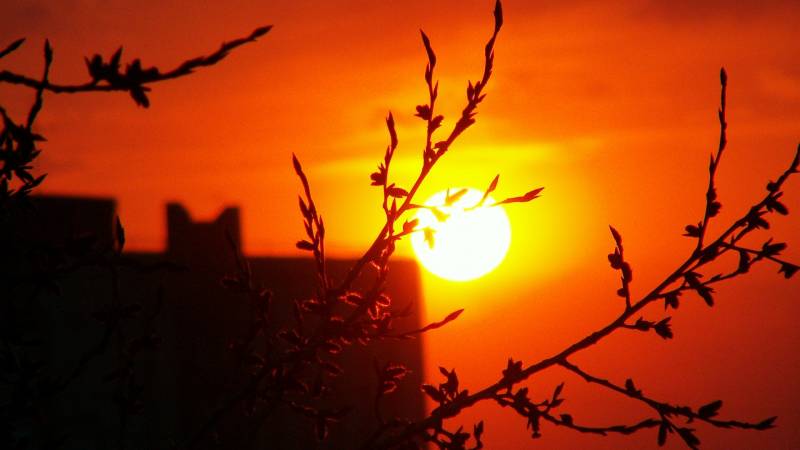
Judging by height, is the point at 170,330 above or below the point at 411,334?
below

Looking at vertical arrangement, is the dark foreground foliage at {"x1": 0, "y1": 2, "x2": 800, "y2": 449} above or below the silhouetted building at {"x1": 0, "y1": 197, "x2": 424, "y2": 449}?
above

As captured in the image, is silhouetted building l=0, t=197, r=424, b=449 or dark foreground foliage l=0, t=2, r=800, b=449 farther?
silhouetted building l=0, t=197, r=424, b=449

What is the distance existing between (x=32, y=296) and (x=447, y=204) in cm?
125

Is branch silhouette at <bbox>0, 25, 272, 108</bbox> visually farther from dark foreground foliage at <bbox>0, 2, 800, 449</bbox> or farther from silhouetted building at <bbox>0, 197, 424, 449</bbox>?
silhouetted building at <bbox>0, 197, 424, 449</bbox>

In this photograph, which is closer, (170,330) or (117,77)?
(117,77)

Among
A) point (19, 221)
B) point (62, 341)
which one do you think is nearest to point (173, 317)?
point (62, 341)

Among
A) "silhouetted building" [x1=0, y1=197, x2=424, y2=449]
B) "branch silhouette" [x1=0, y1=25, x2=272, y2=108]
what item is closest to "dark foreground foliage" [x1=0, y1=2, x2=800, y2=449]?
"branch silhouette" [x1=0, y1=25, x2=272, y2=108]

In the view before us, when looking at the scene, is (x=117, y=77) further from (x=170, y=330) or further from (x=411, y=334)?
(x=170, y=330)

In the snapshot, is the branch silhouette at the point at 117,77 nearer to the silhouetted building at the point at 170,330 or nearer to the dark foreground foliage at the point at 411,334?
the dark foreground foliage at the point at 411,334

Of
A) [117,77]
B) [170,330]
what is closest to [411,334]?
[117,77]

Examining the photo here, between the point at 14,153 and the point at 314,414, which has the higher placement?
the point at 14,153

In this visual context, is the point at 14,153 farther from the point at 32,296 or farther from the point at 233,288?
the point at 233,288

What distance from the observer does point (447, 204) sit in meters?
3.22

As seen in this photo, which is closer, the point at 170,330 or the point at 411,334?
the point at 411,334
